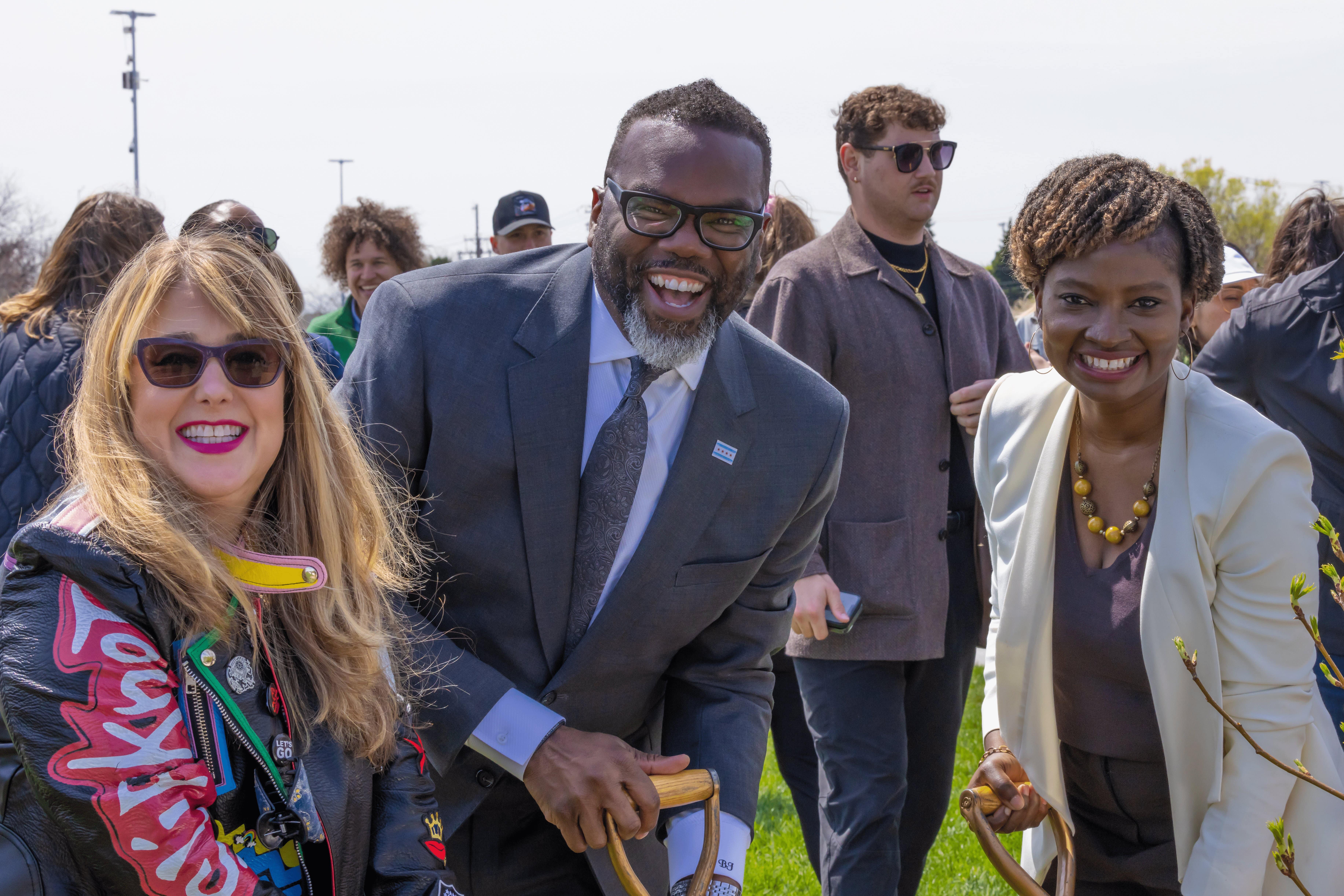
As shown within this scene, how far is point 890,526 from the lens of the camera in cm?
409

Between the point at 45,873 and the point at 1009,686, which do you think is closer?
the point at 45,873

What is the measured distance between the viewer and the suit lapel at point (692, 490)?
262 cm

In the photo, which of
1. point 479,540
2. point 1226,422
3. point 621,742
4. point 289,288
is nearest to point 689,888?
point 621,742

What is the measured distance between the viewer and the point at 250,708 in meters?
1.98

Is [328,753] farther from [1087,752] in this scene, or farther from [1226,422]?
[1226,422]

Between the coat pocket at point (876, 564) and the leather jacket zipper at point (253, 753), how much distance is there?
7.68 feet

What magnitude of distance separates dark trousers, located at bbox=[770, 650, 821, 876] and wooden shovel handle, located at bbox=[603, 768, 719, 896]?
190cm

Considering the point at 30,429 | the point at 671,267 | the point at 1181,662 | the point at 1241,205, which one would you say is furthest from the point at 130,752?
the point at 1241,205

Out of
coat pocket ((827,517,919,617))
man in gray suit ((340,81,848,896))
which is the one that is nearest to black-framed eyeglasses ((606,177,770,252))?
man in gray suit ((340,81,848,896))

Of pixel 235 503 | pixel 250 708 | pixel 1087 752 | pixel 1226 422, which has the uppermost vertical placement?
pixel 1226 422

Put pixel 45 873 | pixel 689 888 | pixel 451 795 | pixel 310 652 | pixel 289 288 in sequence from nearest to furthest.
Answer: pixel 45 873 < pixel 310 652 < pixel 689 888 < pixel 451 795 < pixel 289 288

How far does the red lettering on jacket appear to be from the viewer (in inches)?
68.8

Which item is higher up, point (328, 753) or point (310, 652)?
point (310, 652)

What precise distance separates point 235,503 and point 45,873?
0.70 meters
